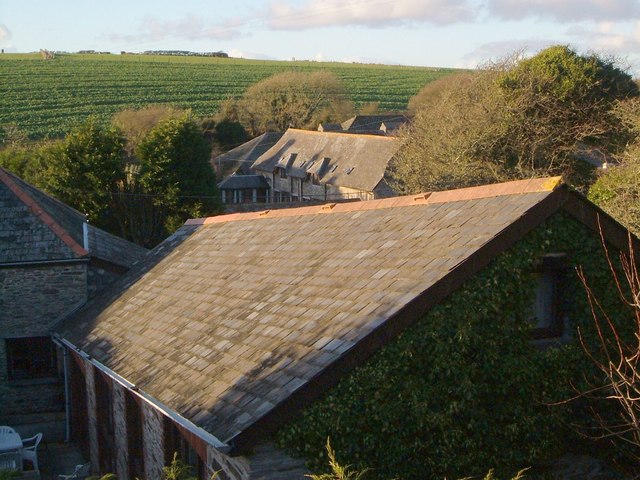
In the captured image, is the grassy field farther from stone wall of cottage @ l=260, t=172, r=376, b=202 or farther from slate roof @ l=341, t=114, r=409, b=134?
stone wall of cottage @ l=260, t=172, r=376, b=202

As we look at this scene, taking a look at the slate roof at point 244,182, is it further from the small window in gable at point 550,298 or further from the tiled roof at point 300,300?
the small window in gable at point 550,298

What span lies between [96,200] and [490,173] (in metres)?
16.2

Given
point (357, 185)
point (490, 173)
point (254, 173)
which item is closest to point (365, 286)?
point (490, 173)

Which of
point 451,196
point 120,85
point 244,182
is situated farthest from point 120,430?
point 120,85

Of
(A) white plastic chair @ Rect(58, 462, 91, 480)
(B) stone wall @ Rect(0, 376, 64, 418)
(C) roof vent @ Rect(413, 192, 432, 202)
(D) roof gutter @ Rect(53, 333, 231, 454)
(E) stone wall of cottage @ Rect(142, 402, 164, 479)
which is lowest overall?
(A) white plastic chair @ Rect(58, 462, 91, 480)

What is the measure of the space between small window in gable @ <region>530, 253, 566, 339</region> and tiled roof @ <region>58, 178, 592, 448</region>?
74 cm

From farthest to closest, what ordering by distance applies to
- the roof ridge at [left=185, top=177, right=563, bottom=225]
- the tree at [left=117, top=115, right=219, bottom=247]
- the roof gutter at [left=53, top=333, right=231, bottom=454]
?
the tree at [left=117, top=115, right=219, bottom=247] < the roof ridge at [left=185, top=177, right=563, bottom=225] < the roof gutter at [left=53, top=333, right=231, bottom=454]

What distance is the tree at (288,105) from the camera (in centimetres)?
7288

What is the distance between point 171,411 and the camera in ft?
28.3

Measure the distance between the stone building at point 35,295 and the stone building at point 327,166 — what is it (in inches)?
783

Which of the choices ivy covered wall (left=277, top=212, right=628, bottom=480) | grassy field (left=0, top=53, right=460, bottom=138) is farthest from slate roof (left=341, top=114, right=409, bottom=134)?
ivy covered wall (left=277, top=212, right=628, bottom=480)

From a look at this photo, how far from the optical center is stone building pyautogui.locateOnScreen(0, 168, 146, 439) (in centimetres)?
1730

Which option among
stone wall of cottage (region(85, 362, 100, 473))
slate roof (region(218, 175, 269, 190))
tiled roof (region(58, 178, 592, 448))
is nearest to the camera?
tiled roof (region(58, 178, 592, 448))

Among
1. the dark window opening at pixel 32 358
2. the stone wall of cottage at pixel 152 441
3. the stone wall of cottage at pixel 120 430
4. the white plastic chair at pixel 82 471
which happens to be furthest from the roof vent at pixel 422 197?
the dark window opening at pixel 32 358
